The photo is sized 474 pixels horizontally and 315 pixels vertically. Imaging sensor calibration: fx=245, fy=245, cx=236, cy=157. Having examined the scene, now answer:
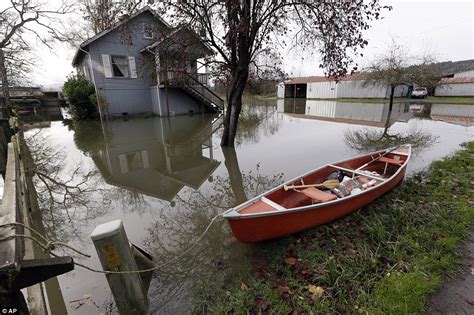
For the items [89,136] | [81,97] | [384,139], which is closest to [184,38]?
[89,136]

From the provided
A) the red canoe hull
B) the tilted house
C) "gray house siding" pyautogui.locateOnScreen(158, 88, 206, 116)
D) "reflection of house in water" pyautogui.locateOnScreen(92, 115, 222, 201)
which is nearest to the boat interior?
the red canoe hull

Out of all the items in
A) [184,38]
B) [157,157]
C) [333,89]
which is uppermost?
[184,38]

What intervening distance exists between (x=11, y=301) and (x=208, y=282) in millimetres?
1935

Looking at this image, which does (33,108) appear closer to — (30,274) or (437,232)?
(30,274)

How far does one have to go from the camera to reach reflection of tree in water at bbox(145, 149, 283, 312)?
10.0 feet

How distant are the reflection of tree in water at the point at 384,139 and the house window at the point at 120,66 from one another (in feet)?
49.0

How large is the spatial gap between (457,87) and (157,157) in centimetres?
4167

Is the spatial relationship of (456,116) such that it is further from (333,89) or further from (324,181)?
(333,89)

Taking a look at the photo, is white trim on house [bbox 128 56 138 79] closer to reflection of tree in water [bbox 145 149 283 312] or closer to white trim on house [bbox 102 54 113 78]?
white trim on house [bbox 102 54 113 78]

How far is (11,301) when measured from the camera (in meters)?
1.77

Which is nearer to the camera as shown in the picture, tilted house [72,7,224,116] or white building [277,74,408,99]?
tilted house [72,7,224,116]

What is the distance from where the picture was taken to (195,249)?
3818 mm

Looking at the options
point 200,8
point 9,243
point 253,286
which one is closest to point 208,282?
point 253,286

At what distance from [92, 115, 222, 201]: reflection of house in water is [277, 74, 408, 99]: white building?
70.1 feet
